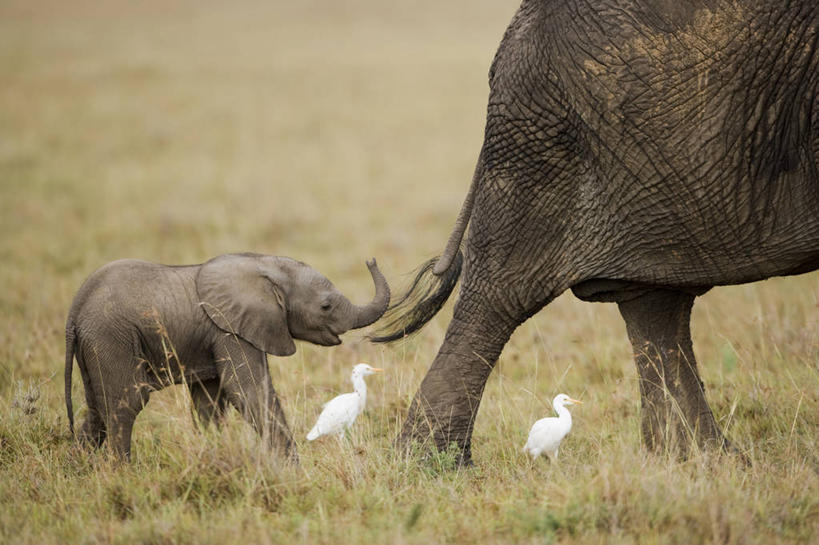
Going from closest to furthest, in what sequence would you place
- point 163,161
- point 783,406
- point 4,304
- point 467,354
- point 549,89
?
point 549,89 < point 467,354 < point 783,406 < point 4,304 < point 163,161

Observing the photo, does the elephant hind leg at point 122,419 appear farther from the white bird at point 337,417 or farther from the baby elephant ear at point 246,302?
the white bird at point 337,417

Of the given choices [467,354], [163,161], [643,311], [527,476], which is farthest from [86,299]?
[163,161]

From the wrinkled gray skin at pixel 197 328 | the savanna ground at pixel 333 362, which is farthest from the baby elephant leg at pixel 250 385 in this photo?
the savanna ground at pixel 333 362

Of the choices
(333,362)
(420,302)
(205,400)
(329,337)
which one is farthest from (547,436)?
(333,362)

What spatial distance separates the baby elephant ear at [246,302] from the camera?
5164 millimetres

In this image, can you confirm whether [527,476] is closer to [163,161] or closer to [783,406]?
[783,406]

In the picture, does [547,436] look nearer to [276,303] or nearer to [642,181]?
[642,181]

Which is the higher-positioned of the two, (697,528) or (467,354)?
(467,354)

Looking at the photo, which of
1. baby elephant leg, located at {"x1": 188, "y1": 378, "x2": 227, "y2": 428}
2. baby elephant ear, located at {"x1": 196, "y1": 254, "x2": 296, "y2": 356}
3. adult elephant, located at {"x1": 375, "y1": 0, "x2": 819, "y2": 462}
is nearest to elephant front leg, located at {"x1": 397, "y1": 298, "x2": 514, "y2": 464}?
adult elephant, located at {"x1": 375, "y1": 0, "x2": 819, "y2": 462}

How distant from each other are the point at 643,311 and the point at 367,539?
1981 mm

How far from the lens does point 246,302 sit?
17.0ft

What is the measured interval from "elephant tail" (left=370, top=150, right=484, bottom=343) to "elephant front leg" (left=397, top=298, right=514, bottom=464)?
330 mm

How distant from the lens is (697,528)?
3.76 m

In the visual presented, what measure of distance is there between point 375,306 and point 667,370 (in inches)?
60.8
